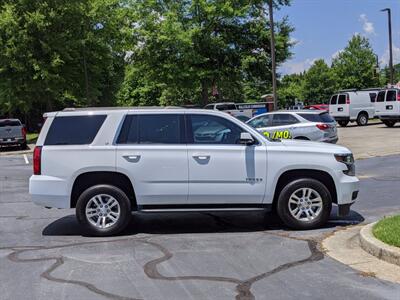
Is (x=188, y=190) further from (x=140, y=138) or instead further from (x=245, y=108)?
(x=245, y=108)

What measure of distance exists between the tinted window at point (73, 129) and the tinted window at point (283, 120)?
37.3 feet

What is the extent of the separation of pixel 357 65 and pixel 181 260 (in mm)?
63926

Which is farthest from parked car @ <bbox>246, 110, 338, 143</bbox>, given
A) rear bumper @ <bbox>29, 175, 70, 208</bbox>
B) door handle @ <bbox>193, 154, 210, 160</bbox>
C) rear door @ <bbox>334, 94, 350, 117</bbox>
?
rear door @ <bbox>334, 94, 350, 117</bbox>

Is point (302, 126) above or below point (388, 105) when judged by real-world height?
below

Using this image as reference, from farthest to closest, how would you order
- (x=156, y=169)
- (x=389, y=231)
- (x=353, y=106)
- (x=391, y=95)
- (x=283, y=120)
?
(x=353, y=106) < (x=391, y=95) < (x=283, y=120) < (x=156, y=169) < (x=389, y=231)

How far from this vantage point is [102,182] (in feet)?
26.8

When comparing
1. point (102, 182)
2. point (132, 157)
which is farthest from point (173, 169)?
point (102, 182)

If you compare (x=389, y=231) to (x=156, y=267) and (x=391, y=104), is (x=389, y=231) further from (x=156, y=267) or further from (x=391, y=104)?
(x=391, y=104)

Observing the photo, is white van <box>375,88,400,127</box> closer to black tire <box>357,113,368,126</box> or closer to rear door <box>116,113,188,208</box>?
black tire <box>357,113,368,126</box>

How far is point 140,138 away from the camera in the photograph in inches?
320

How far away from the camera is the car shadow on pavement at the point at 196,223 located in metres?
8.37

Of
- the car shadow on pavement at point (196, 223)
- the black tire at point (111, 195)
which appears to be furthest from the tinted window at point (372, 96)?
the black tire at point (111, 195)

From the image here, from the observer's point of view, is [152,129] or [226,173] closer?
[226,173]

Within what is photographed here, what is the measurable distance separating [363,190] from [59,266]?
7.15m
